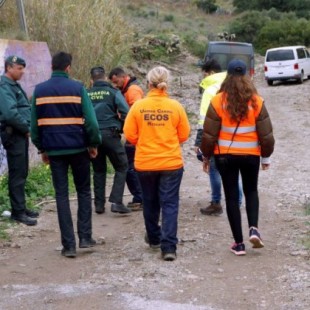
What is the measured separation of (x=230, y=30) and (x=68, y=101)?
1810 inches

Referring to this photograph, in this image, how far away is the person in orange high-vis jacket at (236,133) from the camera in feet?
19.6

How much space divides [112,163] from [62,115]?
6.90 feet

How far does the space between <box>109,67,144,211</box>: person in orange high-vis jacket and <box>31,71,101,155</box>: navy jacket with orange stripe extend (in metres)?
2.13

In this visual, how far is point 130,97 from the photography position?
8.34 meters

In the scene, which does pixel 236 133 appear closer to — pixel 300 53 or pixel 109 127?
pixel 109 127

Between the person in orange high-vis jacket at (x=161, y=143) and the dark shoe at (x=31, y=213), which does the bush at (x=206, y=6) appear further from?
the person in orange high-vis jacket at (x=161, y=143)

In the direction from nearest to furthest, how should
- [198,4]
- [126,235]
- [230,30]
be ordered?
[126,235] < [230,30] < [198,4]

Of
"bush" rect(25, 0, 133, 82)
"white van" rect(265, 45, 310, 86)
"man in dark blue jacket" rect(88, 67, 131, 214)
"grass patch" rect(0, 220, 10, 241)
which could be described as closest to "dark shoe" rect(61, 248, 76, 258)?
"grass patch" rect(0, 220, 10, 241)

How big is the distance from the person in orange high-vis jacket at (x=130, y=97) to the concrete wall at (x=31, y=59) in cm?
232

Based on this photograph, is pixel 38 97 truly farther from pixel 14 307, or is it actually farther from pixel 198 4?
pixel 198 4

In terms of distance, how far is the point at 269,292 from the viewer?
5250 millimetres

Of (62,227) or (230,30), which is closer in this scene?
(62,227)

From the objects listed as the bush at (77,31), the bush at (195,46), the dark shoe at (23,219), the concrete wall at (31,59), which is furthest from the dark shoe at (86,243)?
the bush at (195,46)

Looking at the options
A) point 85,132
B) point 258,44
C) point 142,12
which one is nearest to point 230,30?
point 258,44
